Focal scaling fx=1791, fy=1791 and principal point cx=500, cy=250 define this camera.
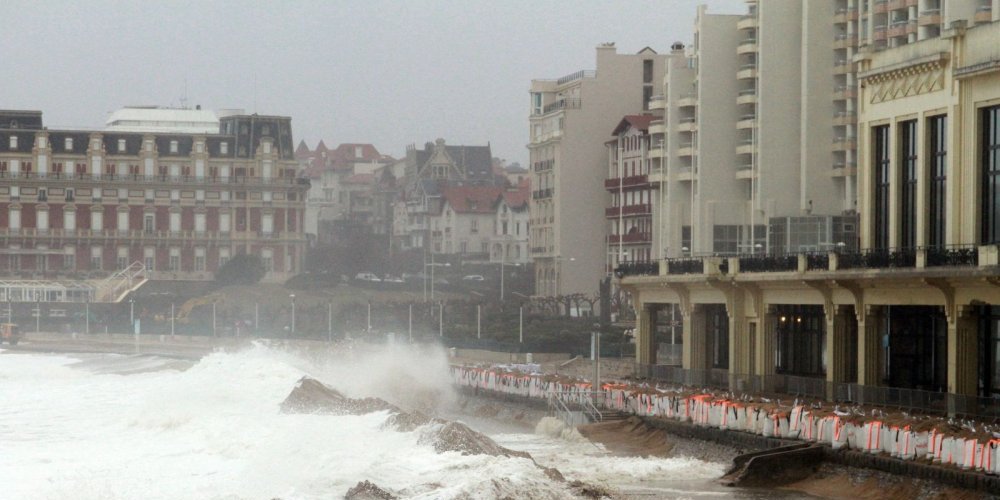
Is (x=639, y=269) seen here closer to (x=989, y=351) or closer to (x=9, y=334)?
(x=989, y=351)

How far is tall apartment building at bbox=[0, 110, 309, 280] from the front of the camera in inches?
5856

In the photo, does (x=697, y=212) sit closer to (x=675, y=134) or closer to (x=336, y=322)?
(x=675, y=134)

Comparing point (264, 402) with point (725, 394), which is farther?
point (264, 402)

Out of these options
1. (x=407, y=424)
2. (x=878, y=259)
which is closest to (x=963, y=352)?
(x=878, y=259)

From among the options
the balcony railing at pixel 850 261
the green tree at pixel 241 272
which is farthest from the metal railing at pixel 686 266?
the green tree at pixel 241 272

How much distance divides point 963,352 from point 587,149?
7118 cm

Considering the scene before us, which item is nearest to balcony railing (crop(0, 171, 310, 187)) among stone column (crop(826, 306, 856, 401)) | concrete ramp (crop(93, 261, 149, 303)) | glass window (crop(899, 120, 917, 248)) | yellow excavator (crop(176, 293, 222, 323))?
concrete ramp (crop(93, 261, 149, 303))

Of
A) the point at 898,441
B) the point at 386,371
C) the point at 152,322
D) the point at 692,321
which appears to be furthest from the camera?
the point at 152,322

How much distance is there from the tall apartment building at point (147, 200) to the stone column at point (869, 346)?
349 ft

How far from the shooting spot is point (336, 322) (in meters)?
122

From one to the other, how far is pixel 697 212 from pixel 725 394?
33531 mm

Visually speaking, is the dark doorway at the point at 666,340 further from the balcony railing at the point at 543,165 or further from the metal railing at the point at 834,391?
the balcony railing at the point at 543,165

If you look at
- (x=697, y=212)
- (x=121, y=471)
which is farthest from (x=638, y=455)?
(x=697, y=212)

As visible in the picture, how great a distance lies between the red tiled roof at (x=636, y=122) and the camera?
4053 inches
